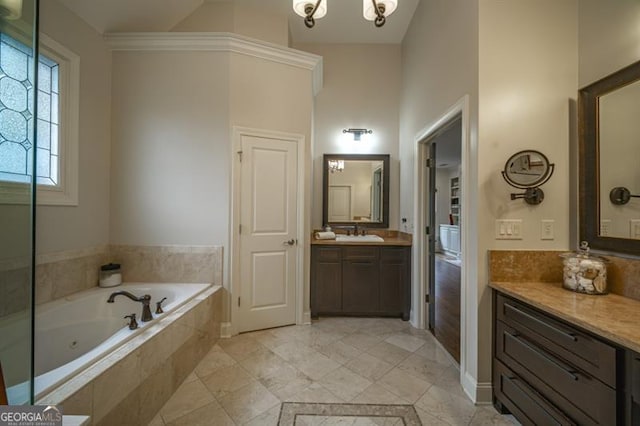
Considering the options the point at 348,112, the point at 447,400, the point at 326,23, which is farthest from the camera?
the point at 348,112

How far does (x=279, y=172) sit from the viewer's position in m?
2.83

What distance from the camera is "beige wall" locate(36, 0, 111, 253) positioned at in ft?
6.73

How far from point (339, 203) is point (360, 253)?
875mm

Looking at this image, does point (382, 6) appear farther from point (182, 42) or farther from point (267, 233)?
point (267, 233)

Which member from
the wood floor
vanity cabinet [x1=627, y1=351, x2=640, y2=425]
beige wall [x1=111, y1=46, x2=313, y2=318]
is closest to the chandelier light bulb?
beige wall [x1=111, y1=46, x2=313, y2=318]

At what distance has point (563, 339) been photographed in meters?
1.22

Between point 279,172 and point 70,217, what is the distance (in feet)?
6.10

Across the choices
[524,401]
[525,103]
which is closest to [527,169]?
[525,103]

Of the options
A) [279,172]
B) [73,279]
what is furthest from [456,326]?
[73,279]

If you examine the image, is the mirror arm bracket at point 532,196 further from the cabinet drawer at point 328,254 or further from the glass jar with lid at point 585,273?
the cabinet drawer at point 328,254

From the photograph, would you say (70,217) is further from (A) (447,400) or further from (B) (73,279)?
(A) (447,400)

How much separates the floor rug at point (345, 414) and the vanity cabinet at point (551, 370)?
587 millimetres

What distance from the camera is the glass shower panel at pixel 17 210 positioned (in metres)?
0.90

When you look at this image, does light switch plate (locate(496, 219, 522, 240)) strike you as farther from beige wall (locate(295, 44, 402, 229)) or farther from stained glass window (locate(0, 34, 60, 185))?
stained glass window (locate(0, 34, 60, 185))
